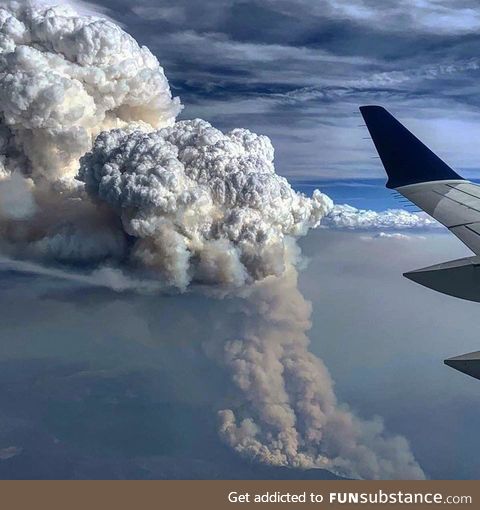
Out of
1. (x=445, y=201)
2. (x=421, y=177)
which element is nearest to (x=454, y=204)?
(x=445, y=201)

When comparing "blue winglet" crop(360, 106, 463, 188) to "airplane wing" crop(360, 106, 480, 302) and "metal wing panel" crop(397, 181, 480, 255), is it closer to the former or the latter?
"airplane wing" crop(360, 106, 480, 302)

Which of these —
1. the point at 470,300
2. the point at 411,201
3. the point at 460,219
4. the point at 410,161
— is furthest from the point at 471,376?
the point at 410,161

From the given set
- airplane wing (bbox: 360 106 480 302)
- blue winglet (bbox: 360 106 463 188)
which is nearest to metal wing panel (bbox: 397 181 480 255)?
airplane wing (bbox: 360 106 480 302)

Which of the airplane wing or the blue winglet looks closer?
the airplane wing

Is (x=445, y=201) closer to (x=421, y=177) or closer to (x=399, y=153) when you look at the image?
(x=421, y=177)

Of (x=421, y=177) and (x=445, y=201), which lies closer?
(x=445, y=201)

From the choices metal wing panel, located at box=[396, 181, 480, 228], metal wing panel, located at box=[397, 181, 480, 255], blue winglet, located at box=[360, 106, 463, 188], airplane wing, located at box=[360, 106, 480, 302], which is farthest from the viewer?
blue winglet, located at box=[360, 106, 463, 188]

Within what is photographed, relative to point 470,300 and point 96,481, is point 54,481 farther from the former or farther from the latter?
point 470,300

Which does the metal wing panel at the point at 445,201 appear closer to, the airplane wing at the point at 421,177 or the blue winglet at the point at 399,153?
the airplane wing at the point at 421,177

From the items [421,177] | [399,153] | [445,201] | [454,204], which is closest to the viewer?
[454,204]

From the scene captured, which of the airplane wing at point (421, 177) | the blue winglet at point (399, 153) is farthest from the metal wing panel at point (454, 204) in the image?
the blue winglet at point (399, 153)
